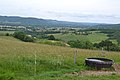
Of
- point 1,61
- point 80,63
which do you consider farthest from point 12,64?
point 80,63

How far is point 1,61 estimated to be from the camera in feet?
61.0

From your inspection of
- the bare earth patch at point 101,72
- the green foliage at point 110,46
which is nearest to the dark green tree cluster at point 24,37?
the green foliage at point 110,46

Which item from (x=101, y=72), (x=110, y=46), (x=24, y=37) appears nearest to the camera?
(x=101, y=72)

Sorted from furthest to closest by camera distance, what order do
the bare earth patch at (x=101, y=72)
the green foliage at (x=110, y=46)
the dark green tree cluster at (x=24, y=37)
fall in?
the dark green tree cluster at (x=24, y=37), the green foliage at (x=110, y=46), the bare earth patch at (x=101, y=72)

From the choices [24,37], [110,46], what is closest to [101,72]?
[110,46]

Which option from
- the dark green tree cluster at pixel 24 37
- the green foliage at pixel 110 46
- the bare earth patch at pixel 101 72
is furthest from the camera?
the dark green tree cluster at pixel 24 37

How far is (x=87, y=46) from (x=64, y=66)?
36.6 metres

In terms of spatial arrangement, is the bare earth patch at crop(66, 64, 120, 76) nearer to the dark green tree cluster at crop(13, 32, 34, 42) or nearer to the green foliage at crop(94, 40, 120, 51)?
the green foliage at crop(94, 40, 120, 51)

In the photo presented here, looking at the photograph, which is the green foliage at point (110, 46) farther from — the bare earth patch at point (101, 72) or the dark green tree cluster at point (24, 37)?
the bare earth patch at point (101, 72)

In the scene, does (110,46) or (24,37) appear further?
(24,37)

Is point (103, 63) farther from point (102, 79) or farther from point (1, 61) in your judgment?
point (1, 61)

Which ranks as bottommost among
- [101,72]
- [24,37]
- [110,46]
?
[110,46]

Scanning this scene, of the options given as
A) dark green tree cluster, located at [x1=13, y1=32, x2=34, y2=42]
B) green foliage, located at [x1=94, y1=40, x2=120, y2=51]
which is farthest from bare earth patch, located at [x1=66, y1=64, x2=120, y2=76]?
dark green tree cluster, located at [x1=13, y1=32, x2=34, y2=42]

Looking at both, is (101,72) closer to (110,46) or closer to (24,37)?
(110,46)
